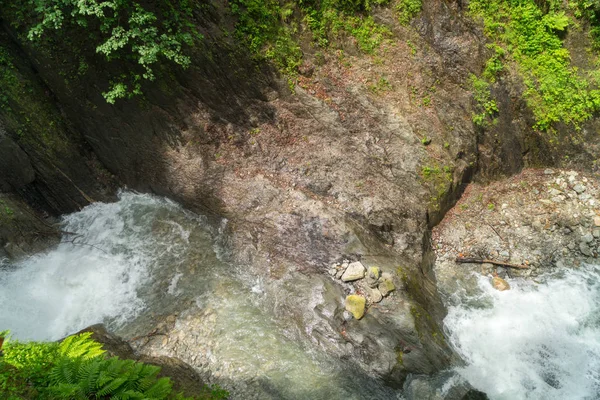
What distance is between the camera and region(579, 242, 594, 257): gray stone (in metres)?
8.76

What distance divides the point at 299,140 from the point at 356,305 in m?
4.34

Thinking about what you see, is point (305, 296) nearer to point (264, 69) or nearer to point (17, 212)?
point (264, 69)

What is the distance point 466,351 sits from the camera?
7.36 metres

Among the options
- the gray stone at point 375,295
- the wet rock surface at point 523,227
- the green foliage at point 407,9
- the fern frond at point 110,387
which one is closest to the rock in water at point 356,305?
the gray stone at point 375,295

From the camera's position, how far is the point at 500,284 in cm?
841

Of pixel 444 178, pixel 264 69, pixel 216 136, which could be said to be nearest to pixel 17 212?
pixel 216 136

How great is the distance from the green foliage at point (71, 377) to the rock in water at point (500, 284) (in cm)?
710

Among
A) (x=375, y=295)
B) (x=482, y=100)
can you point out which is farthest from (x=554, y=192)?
(x=375, y=295)

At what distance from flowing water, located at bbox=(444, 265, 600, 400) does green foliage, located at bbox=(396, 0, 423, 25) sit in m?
6.92

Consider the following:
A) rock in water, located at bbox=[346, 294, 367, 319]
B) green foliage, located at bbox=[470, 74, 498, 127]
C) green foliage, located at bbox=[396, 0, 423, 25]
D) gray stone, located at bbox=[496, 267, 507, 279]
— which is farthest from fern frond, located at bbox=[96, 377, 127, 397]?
green foliage, located at bbox=[396, 0, 423, 25]

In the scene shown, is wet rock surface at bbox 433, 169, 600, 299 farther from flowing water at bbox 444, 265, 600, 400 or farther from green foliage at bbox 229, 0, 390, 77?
green foliage at bbox 229, 0, 390, 77

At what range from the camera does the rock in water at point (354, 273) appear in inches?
303

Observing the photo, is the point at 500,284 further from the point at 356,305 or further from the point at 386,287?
the point at 356,305

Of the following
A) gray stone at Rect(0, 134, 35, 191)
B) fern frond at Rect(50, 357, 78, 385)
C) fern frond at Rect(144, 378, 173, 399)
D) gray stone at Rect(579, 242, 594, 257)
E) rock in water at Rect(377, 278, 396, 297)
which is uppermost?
gray stone at Rect(0, 134, 35, 191)
